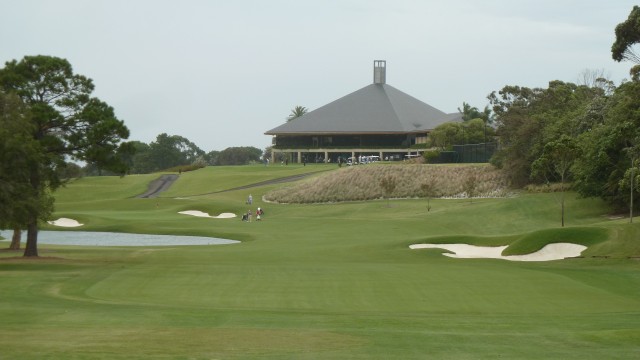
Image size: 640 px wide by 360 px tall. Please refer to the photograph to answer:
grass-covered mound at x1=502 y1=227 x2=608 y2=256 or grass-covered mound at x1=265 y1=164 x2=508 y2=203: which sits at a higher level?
grass-covered mound at x1=265 y1=164 x2=508 y2=203

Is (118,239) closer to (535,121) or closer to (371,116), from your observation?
(535,121)

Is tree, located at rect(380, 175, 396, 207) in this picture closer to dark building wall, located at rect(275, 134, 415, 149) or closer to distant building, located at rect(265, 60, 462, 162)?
distant building, located at rect(265, 60, 462, 162)

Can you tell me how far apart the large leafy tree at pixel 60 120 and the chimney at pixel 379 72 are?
4596 inches

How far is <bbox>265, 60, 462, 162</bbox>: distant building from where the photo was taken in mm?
135500

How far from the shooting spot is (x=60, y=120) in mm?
39844

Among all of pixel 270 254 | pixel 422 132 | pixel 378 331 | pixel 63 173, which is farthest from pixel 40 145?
pixel 422 132

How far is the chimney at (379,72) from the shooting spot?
6097 inches

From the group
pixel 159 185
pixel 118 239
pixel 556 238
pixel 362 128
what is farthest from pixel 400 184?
pixel 362 128

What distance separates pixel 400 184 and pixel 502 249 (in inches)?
1625

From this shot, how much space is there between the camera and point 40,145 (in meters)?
38.5

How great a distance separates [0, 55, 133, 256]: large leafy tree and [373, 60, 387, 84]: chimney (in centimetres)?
11673

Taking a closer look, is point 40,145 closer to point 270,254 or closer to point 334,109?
point 270,254

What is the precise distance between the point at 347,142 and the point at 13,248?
92.9 metres

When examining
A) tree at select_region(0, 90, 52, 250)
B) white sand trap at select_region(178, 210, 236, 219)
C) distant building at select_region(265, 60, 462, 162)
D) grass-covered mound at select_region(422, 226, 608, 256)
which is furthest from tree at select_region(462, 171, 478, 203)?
distant building at select_region(265, 60, 462, 162)
